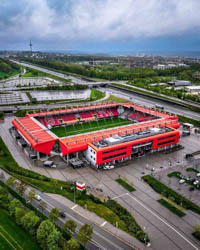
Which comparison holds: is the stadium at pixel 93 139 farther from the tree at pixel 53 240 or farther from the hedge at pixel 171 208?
the tree at pixel 53 240

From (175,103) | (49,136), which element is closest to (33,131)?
Result: (49,136)

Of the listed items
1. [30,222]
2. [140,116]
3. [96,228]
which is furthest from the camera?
[140,116]

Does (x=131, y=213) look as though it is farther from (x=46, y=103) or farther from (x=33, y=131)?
(x=46, y=103)

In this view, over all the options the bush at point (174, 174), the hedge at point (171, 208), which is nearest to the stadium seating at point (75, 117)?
the bush at point (174, 174)

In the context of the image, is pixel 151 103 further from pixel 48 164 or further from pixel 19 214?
pixel 19 214

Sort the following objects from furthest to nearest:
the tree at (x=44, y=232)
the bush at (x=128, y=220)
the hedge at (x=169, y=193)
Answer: the hedge at (x=169, y=193) → the bush at (x=128, y=220) → the tree at (x=44, y=232)

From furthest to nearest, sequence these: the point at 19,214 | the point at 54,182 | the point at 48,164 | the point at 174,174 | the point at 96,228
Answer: the point at 48,164
the point at 174,174
the point at 54,182
the point at 96,228
the point at 19,214

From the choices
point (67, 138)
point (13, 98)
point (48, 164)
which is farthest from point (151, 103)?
point (48, 164)

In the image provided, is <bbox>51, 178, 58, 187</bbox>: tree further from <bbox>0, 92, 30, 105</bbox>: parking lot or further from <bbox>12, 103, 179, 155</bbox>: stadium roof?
<bbox>0, 92, 30, 105</bbox>: parking lot
